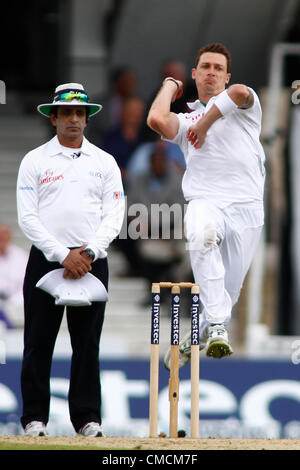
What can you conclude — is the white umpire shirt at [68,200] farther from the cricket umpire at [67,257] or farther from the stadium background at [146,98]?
the stadium background at [146,98]

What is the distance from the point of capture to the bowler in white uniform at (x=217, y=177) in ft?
25.4

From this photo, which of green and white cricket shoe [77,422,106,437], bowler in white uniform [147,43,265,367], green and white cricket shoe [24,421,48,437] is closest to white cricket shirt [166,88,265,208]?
bowler in white uniform [147,43,265,367]

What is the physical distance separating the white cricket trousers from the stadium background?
2036 millimetres

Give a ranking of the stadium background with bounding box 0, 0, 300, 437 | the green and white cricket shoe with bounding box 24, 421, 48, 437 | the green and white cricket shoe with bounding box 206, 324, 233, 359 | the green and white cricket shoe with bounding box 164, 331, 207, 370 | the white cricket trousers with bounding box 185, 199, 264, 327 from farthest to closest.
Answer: the stadium background with bounding box 0, 0, 300, 437 < the green and white cricket shoe with bounding box 164, 331, 207, 370 < the white cricket trousers with bounding box 185, 199, 264, 327 < the green and white cricket shoe with bounding box 206, 324, 233, 359 < the green and white cricket shoe with bounding box 24, 421, 48, 437

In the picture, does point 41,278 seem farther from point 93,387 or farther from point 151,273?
point 151,273

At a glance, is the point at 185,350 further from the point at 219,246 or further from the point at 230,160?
the point at 230,160

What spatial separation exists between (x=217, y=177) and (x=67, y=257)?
116 centimetres

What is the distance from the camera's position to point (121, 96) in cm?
1291

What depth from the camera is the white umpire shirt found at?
7.45 meters

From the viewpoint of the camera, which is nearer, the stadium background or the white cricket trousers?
the white cricket trousers

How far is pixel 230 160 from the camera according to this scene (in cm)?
786

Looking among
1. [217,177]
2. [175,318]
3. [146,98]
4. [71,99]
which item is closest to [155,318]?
[175,318]

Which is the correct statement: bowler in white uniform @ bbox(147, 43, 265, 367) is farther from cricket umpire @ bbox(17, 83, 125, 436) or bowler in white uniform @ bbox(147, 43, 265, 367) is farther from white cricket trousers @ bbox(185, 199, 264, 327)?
cricket umpire @ bbox(17, 83, 125, 436)
